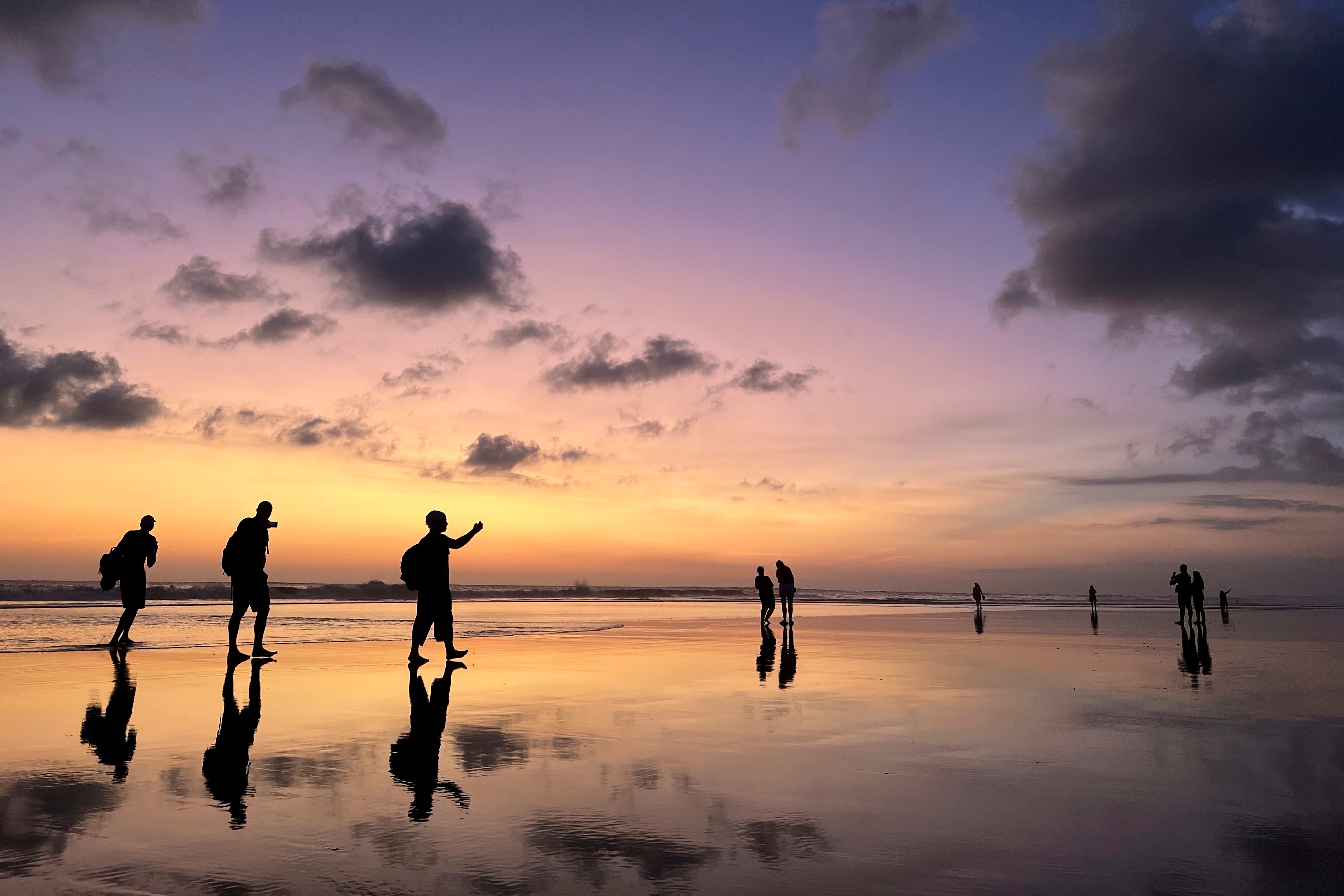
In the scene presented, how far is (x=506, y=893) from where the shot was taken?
3.57 metres

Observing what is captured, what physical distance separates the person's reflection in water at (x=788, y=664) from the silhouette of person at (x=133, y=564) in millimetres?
11084

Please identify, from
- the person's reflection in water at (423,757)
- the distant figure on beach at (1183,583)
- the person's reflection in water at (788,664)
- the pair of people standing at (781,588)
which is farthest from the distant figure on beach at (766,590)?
the person's reflection in water at (423,757)

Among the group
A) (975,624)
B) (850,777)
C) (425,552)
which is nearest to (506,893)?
(850,777)

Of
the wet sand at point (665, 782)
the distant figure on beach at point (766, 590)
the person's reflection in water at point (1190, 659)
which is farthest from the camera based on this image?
the distant figure on beach at point (766, 590)

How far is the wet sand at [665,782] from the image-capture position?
3865 mm

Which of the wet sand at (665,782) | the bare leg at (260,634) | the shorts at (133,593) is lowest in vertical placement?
the wet sand at (665,782)

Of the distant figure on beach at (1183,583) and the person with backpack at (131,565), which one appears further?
the distant figure on beach at (1183,583)

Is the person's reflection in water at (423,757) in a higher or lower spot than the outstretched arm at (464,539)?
lower

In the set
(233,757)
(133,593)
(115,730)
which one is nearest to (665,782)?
(233,757)

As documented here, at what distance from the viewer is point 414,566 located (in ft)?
42.6

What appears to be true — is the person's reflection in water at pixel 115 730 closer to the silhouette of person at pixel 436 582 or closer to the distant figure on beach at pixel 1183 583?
the silhouette of person at pixel 436 582

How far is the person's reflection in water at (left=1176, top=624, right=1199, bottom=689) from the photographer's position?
12.0 m

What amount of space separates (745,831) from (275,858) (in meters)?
2.21

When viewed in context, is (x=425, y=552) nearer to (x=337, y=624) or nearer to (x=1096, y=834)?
(x=1096, y=834)
